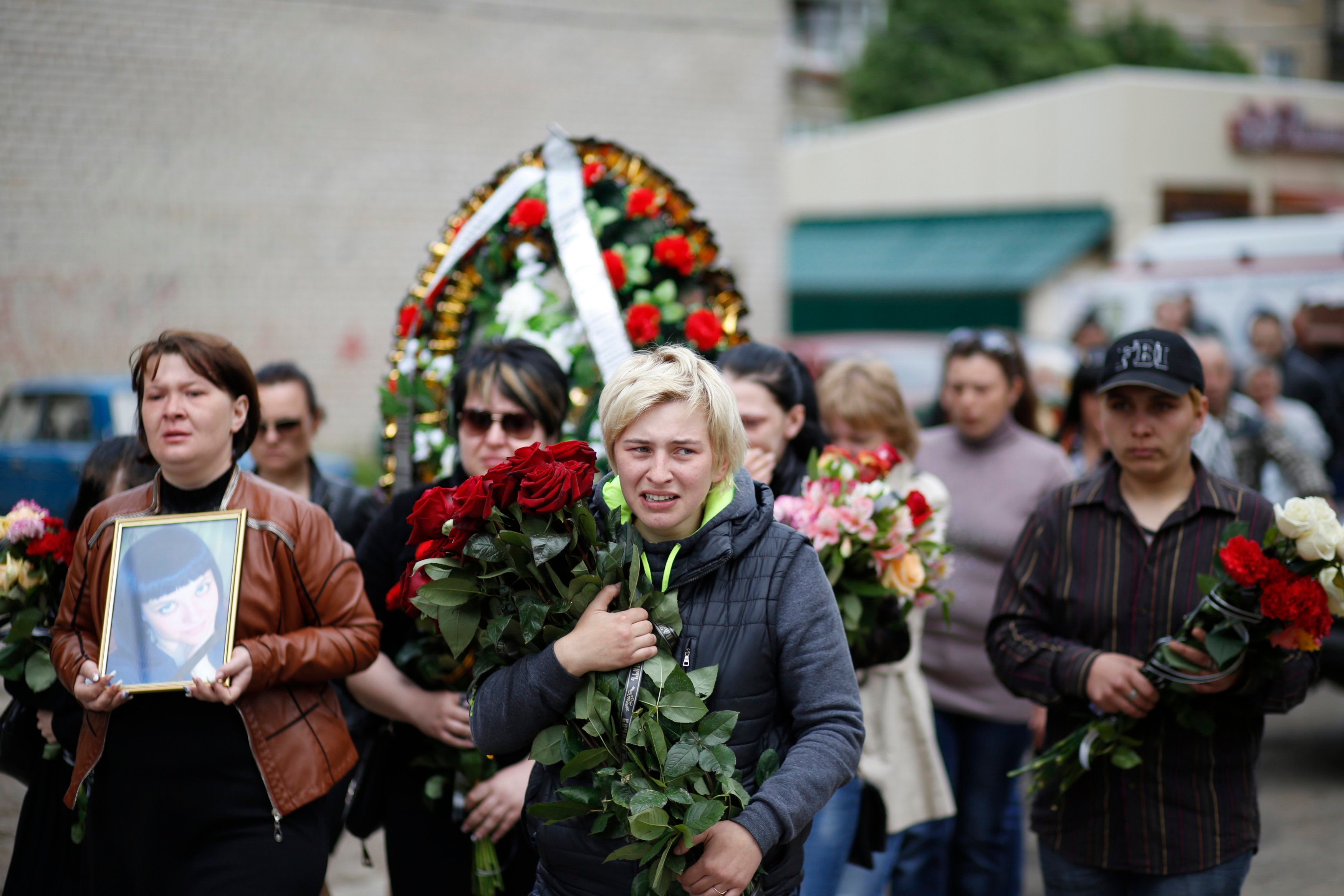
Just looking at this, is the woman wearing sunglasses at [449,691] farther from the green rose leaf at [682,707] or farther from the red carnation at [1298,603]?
the red carnation at [1298,603]

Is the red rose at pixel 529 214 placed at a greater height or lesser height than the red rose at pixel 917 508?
greater

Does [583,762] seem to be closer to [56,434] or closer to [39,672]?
[39,672]

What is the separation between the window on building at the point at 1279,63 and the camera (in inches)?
1341

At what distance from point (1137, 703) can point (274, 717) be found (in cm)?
212

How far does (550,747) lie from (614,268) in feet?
7.15

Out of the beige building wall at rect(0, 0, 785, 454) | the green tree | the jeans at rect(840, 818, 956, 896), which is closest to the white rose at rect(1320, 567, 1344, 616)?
the jeans at rect(840, 818, 956, 896)

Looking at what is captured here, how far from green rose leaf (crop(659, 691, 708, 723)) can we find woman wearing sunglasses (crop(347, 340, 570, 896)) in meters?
1.15

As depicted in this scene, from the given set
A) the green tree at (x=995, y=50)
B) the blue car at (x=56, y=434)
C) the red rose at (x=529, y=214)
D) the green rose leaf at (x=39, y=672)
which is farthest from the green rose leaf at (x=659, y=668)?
the green tree at (x=995, y=50)

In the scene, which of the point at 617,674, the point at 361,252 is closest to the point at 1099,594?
the point at 617,674

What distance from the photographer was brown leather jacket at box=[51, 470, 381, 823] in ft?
9.41

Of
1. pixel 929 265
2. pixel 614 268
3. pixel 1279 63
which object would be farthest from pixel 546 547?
pixel 1279 63

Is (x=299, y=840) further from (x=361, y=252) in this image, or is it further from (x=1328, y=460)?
(x=361, y=252)

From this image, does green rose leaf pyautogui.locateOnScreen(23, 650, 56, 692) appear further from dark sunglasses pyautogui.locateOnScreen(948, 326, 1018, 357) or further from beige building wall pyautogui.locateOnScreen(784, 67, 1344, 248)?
beige building wall pyautogui.locateOnScreen(784, 67, 1344, 248)

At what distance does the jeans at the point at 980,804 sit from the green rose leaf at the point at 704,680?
2.33m
